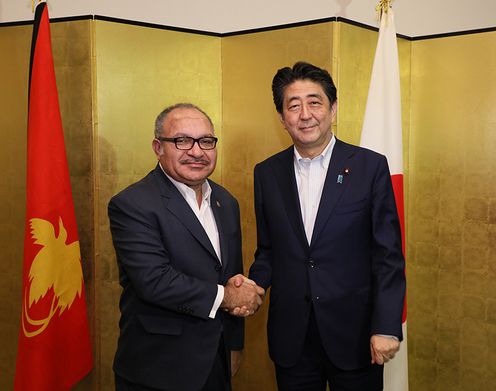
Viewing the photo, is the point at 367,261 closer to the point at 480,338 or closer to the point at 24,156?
the point at 480,338

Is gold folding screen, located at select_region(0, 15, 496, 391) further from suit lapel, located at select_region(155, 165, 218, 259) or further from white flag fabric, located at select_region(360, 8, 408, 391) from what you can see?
suit lapel, located at select_region(155, 165, 218, 259)

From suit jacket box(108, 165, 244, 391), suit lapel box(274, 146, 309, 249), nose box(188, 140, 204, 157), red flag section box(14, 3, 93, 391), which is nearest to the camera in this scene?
suit jacket box(108, 165, 244, 391)

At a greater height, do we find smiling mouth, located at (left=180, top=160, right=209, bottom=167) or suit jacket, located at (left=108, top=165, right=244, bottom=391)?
smiling mouth, located at (left=180, top=160, right=209, bottom=167)

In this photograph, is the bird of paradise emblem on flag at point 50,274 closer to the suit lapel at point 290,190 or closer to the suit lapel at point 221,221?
the suit lapel at point 221,221

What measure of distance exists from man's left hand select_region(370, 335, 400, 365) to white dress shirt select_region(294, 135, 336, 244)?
0.48m

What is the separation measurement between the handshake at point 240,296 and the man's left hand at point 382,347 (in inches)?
18.2

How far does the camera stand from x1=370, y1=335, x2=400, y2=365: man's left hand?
2.12m

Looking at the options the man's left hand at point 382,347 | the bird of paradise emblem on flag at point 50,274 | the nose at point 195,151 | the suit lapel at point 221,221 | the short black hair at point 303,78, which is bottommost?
the man's left hand at point 382,347

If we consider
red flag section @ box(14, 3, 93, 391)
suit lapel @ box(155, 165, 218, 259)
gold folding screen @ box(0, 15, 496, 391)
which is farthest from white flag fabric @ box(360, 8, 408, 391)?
red flag section @ box(14, 3, 93, 391)

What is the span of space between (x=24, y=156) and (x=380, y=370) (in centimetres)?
203

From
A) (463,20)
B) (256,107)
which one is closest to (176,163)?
(256,107)

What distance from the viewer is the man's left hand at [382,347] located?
2115mm

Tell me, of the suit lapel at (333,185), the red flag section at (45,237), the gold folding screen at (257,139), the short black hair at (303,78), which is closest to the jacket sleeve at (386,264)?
the suit lapel at (333,185)

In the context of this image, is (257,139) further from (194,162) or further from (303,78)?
(194,162)
